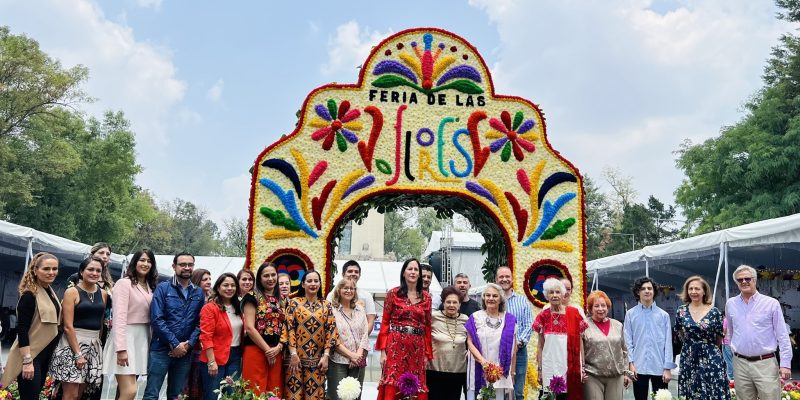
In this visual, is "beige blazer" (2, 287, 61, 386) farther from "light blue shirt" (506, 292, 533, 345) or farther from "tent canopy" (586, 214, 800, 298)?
"tent canopy" (586, 214, 800, 298)

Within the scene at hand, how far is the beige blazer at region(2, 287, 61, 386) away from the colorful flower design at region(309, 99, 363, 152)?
10.8 feet

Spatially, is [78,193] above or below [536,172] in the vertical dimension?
above

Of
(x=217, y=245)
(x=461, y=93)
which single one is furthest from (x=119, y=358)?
(x=217, y=245)

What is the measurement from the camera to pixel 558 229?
7051 mm

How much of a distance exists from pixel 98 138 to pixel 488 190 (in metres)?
21.4

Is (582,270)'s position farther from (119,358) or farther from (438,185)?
(119,358)

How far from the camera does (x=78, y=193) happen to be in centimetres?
2256

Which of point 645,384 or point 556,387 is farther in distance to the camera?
point 645,384

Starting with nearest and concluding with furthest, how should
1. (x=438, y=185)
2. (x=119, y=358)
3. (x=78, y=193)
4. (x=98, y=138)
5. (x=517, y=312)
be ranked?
1. (x=119, y=358)
2. (x=517, y=312)
3. (x=438, y=185)
4. (x=78, y=193)
5. (x=98, y=138)

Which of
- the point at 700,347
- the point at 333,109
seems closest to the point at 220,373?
the point at 333,109

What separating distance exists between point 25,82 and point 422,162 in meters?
17.4

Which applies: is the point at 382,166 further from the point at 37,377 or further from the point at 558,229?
the point at 37,377

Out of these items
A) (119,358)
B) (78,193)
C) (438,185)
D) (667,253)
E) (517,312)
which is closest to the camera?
(119,358)

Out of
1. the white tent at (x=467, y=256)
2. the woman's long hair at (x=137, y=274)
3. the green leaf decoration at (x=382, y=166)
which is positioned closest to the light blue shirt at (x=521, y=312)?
the green leaf decoration at (x=382, y=166)
